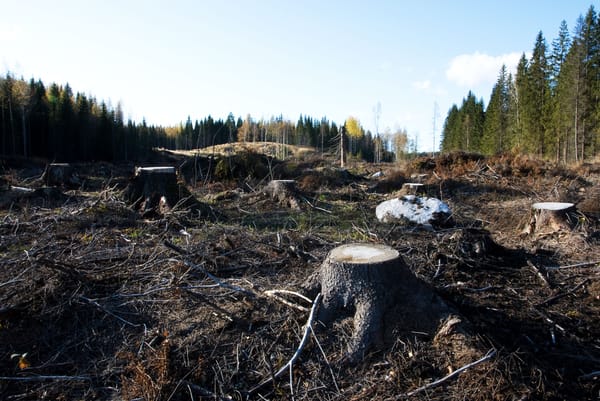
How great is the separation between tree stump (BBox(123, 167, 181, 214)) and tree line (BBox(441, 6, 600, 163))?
1898cm

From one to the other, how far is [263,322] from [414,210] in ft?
17.4

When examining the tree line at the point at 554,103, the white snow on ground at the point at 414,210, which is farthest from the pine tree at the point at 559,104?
the white snow on ground at the point at 414,210

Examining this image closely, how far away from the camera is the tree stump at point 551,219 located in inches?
236

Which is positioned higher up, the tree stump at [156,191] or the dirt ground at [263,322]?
the tree stump at [156,191]

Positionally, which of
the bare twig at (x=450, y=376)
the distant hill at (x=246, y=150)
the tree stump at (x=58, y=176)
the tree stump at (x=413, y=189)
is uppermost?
the distant hill at (x=246, y=150)

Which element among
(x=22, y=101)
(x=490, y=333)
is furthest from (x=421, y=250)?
(x=22, y=101)

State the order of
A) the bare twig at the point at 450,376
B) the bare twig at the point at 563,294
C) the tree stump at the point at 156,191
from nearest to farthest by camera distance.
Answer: the bare twig at the point at 450,376
the bare twig at the point at 563,294
the tree stump at the point at 156,191

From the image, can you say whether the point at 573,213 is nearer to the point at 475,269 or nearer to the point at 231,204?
the point at 475,269

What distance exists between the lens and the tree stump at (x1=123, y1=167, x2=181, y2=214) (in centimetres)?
778

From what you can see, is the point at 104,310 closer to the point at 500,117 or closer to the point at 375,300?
the point at 375,300

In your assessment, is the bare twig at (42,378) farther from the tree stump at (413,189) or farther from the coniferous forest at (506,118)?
the coniferous forest at (506,118)

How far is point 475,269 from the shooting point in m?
4.44

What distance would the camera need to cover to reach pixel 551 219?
240 inches

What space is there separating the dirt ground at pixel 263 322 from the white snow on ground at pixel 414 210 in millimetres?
1408
